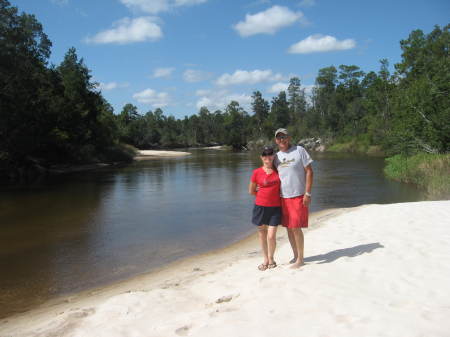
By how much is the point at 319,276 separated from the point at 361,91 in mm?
93941

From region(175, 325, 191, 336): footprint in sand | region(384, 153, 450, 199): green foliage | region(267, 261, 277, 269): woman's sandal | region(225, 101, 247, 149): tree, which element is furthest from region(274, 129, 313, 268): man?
region(225, 101, 247, 149): tree

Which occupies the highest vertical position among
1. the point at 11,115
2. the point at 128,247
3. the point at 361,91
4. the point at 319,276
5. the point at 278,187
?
the point at 361,91

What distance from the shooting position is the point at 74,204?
1892 cm

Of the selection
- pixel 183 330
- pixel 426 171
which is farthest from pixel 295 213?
pixel 426 171

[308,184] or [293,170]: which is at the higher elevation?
[293,170]

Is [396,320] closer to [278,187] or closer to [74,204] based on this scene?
[278,187]

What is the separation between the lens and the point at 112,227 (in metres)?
13.5

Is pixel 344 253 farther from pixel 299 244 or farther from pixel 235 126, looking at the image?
pixel 235 126

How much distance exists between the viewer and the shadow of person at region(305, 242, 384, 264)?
6582 millimetres

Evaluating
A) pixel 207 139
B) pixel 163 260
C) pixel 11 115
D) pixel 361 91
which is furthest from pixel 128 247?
pixel 207 139

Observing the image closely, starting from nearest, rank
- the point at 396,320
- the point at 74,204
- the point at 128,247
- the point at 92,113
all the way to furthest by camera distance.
→ the point at 396,320, the point at 128,247, the point at 74,204, the point at 92,113

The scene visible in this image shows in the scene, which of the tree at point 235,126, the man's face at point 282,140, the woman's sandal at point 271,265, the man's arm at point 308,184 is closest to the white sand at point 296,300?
the woman's sandal at point 271,265

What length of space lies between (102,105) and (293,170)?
56698 millimetres

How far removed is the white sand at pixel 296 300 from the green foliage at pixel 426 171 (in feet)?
29.4
